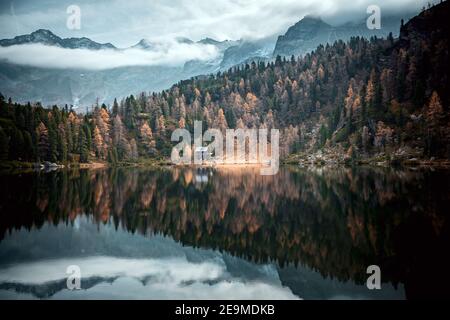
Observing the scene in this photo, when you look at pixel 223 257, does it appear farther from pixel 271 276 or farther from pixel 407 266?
pixel 407 266

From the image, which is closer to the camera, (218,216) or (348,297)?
(348,297)

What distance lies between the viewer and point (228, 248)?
3622cm

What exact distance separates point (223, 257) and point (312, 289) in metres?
9.57

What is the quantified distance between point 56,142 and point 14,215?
13886cm

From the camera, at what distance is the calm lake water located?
25.3m

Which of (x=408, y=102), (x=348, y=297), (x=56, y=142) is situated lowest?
(x=348, y=297)

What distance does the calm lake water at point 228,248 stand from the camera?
25312mm

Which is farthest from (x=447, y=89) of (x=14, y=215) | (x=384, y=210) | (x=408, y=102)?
(x=14, y=215)

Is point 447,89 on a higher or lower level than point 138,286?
higher

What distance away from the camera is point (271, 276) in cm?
2825
